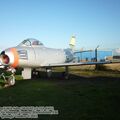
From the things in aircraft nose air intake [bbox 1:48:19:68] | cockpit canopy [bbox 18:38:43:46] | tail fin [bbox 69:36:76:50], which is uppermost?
tail fin [bbox 69:36:76:50]

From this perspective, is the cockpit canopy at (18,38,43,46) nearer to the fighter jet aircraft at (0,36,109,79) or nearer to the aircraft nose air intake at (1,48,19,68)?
the fighter jet aircraft at (0,36,109,79)

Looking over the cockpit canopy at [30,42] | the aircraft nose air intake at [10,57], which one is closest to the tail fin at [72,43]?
the cockpit canopy at [30,42]

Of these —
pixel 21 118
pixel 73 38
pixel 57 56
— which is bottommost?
pixel 21 118

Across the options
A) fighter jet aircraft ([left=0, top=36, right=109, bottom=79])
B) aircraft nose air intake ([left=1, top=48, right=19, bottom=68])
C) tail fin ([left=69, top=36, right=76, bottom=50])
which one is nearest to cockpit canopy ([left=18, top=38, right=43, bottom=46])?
fighter jet aircraft ([left=0, top=36, right=109, bottom=79])

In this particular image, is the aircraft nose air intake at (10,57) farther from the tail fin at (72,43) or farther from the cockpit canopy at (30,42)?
the tail fin at (72,43)

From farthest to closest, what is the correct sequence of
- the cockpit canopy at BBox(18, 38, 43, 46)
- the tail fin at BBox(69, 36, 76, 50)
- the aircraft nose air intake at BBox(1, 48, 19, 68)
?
the tail fin at BBox(69, 36, 76, 50) → the cockpit canopy at BBox(18, 38, 43, 46) → the aircraft nose air intake at BBox(1, 48, 19, 68)

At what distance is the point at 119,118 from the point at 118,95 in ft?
10.6

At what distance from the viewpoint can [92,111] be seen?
259 inches

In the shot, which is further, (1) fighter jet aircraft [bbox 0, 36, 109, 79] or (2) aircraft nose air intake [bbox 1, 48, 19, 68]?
(1) fighter jet aircraft [bbox 0, 36, 109, 79]

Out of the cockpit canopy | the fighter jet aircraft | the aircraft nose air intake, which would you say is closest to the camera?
the aircraft nose air intake

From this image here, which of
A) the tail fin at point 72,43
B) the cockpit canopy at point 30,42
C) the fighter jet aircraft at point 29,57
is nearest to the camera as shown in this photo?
the fighter jet aircraft at point 29,57

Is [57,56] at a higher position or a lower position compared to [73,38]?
lower

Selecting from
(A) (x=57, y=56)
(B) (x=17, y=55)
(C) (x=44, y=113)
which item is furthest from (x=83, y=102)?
(A) (x=57, y=56)

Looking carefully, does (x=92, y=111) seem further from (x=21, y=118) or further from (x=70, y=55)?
(x=70, y=55)
